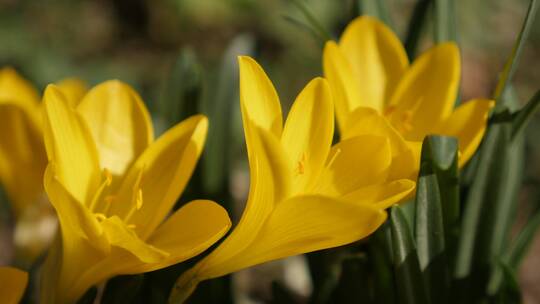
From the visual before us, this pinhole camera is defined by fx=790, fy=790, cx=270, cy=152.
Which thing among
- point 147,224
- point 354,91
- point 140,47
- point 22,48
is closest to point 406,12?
point 140,47

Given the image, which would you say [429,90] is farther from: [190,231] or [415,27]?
[190,231]

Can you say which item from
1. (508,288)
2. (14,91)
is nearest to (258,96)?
(508,288)

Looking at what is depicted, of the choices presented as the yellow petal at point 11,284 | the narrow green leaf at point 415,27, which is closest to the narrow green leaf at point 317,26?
the narrow green leaf at point 415,27

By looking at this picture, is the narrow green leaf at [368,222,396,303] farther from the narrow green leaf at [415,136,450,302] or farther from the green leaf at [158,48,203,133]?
the green leaf at [158,48,203,133]

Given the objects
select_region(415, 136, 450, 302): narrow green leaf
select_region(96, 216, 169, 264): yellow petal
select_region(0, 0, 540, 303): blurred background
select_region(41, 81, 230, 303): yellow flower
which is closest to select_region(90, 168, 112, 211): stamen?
select_region(41, 81, 230, 303): yellow flower

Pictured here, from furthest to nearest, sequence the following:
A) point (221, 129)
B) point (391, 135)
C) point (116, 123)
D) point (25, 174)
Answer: point (221, 129) → point (25, 174) → point (116, 123) → point (391, 135)

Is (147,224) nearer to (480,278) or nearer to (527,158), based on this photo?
(480,278)
